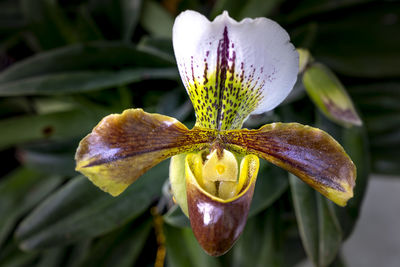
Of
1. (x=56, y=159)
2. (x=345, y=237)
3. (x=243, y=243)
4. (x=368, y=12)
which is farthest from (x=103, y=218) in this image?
(x=368, y=12)

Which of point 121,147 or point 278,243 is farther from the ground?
point 121,147

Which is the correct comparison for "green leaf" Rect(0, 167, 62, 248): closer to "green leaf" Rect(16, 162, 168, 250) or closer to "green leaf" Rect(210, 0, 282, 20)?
"green leaf" Rect(16, 162, 168, 250)

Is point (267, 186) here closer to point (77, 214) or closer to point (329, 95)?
point (329, 95)

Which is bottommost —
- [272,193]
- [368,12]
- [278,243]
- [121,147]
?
[278,243]

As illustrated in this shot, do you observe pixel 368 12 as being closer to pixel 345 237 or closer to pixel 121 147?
pixel 345 237

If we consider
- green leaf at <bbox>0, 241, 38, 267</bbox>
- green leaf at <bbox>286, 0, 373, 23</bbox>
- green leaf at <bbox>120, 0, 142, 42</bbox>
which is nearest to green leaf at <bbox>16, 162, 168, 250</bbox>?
green leaf at <bbox>0, 241, 38, 267</bbox>

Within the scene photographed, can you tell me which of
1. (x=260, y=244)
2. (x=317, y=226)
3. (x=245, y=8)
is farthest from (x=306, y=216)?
(x=245, y=8)
